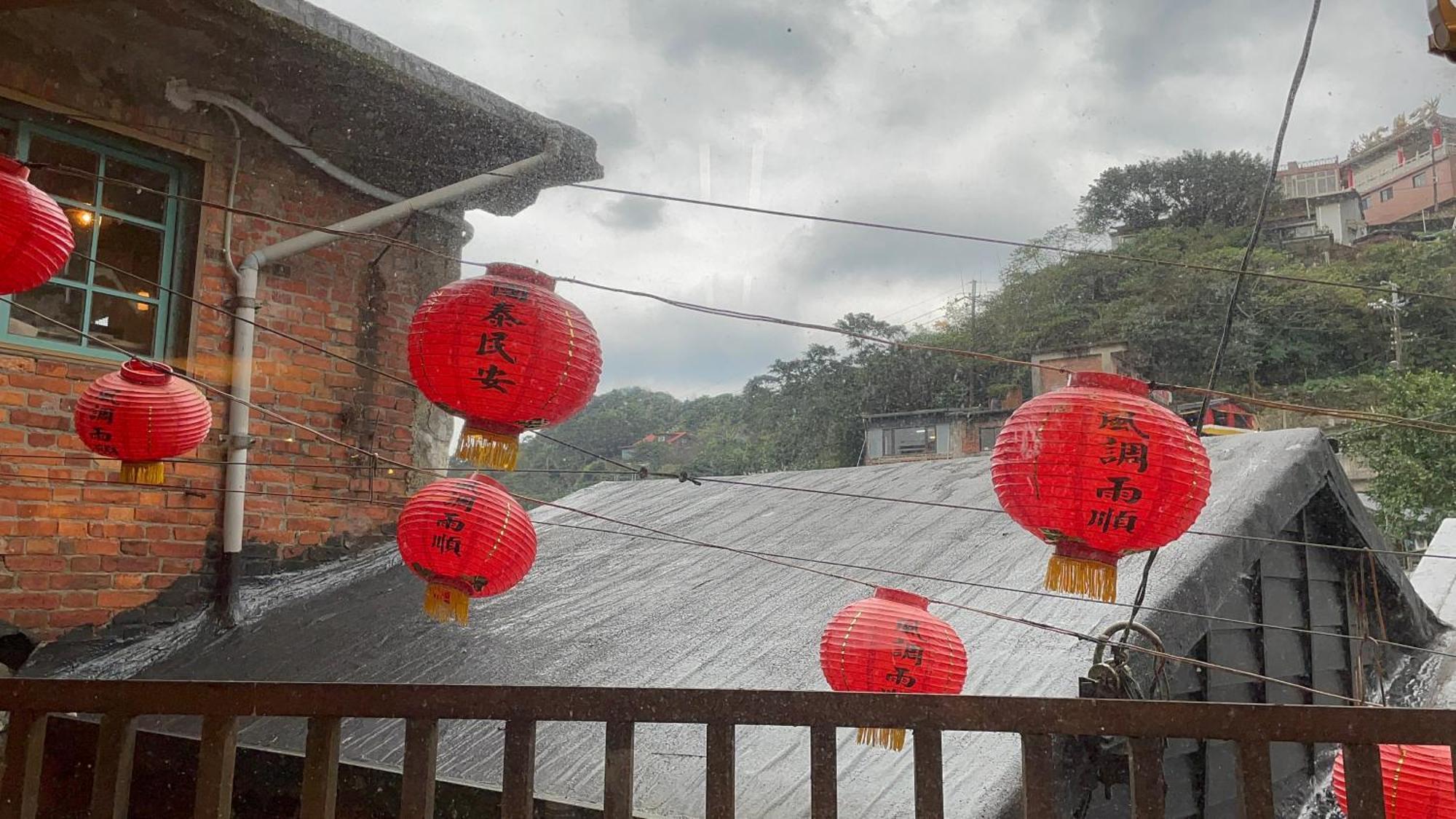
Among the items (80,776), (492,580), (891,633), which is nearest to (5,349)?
(80,776)

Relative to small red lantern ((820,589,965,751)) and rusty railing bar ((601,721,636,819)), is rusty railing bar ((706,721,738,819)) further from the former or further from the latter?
small red lantern ((820,589,965,751))

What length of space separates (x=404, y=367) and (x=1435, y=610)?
277 inches

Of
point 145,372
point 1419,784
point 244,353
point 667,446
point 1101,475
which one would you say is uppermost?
point 244,353

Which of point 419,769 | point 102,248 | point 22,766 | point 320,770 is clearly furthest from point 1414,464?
point 22,766

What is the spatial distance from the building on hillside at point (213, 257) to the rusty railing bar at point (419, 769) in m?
3.14

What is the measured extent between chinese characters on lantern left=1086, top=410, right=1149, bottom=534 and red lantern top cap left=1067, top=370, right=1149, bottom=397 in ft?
0.47

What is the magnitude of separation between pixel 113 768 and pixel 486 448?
1572mm

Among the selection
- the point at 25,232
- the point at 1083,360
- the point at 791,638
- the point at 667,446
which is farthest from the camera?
the point at 667,446

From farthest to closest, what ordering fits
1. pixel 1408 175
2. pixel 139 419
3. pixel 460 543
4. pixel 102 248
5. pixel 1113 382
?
1. pixel 1408 175
2. pixel 102 248
3. pixel 139 419
4. pixel 460 543
5. pixel 1113 382

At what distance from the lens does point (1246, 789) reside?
5.22ft

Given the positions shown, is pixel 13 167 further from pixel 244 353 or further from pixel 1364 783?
pixel 1364 783

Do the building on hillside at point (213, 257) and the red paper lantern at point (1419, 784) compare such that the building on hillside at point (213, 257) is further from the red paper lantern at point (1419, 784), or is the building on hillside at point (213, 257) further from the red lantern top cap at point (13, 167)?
the red paper lantern at point (1419, 784)

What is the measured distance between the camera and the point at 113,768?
5.87ft

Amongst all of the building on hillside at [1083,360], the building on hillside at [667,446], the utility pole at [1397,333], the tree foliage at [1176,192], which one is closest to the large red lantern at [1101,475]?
the building on hillside at [667,446]
